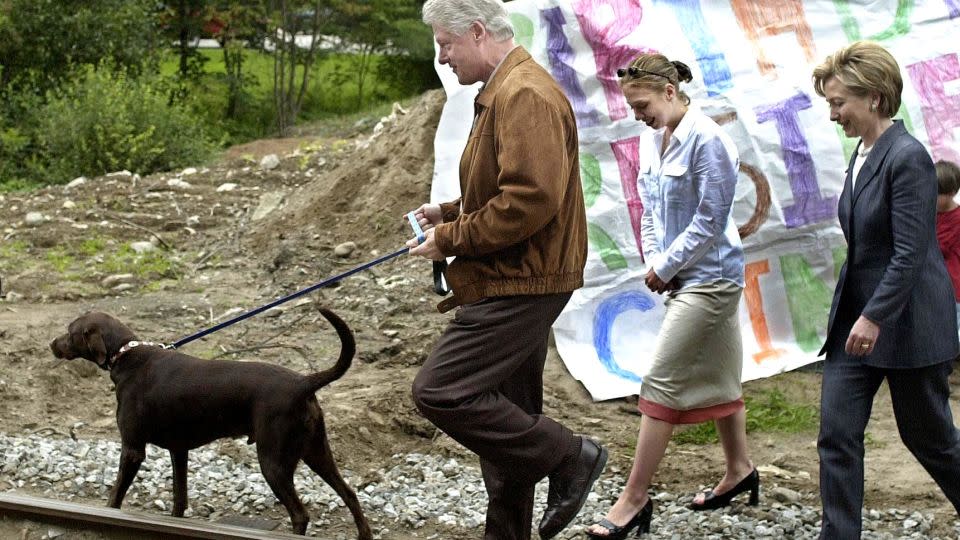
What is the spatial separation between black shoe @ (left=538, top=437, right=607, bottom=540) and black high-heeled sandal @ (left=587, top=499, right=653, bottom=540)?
1.47 ft

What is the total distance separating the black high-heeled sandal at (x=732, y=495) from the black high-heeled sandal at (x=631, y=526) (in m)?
0.34

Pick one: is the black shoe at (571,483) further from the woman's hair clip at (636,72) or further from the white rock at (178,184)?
the white rock at (178,184)

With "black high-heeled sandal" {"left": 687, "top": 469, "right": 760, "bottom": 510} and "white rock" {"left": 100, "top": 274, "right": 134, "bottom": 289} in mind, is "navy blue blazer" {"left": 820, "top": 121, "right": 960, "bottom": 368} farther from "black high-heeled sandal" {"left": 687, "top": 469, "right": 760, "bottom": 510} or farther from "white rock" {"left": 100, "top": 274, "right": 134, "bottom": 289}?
"white rock" {"left": 100, "top": 274, "right": 134, "bottom": 289}

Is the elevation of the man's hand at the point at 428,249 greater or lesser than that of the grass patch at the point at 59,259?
greater

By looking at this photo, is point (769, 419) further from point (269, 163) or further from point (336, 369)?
point (269, 163)

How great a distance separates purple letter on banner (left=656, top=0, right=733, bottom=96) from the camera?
7.95 metres

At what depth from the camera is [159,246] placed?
10.9 metres

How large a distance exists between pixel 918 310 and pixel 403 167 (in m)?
6.17

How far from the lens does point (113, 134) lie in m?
14.0

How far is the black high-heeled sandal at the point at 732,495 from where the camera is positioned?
5668 millimetres

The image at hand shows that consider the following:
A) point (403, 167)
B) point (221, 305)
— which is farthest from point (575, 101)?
point (221, 305)

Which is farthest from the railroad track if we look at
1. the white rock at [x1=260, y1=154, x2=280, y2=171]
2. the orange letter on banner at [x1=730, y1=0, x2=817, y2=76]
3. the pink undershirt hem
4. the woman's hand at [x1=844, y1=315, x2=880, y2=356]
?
the white rock at [x1=260, y1=154, x2=280, y2=171]

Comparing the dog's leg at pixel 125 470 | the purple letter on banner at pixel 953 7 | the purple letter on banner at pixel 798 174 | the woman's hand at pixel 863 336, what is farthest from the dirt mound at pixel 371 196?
the woman's hand at pixel 863 336

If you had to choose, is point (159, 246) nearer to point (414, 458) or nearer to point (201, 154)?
point (201, 154)
